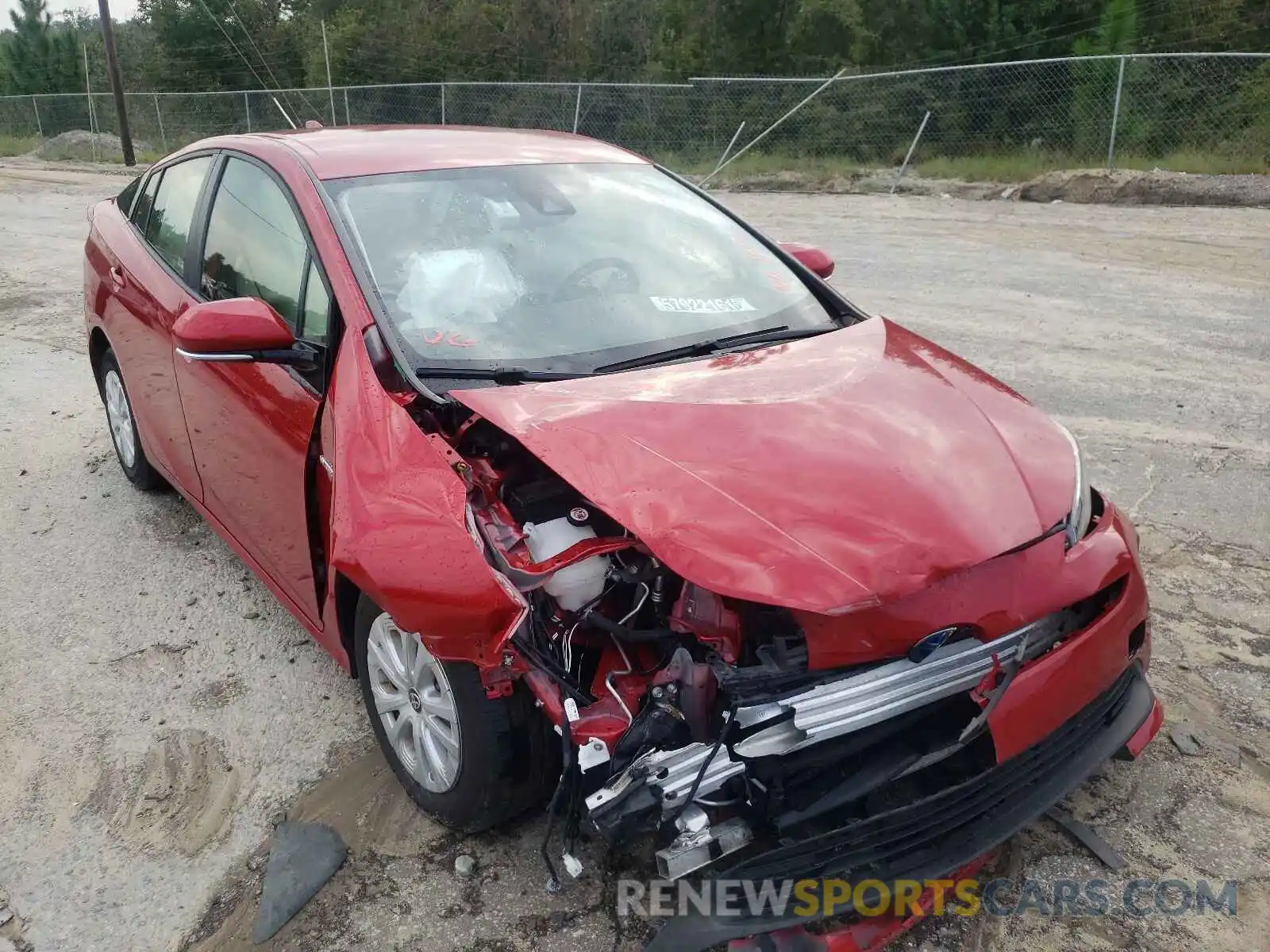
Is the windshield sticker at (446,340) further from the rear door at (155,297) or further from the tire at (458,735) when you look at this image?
the rear door at (155,297)

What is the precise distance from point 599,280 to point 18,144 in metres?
32.7

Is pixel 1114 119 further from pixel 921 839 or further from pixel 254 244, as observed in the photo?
pixel 921 839

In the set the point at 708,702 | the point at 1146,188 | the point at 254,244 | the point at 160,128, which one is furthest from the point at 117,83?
the point at 708,702

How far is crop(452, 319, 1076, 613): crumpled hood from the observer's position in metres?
1.92

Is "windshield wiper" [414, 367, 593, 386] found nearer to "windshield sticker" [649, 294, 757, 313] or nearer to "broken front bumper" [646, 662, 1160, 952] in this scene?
"windshield sticker" [649, 294, 757, 313]

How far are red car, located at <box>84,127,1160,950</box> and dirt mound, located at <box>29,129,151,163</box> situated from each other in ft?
86.5

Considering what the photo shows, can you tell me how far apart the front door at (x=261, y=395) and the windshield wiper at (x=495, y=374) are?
363mm

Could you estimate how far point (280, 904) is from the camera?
7.69ft

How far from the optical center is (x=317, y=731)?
3010 millimetres

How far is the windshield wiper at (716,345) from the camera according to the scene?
8.84 ft

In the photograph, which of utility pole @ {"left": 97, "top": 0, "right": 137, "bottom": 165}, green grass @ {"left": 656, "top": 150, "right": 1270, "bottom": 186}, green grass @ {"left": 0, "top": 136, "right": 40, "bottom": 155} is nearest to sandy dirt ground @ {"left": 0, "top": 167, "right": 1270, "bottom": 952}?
green grass @ {"left": 656, "top": 150, "right": 1270, "bottom": 186}

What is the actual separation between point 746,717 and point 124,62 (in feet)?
157

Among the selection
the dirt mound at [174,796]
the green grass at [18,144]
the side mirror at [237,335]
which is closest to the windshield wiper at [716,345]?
the side mirror at [237,335]

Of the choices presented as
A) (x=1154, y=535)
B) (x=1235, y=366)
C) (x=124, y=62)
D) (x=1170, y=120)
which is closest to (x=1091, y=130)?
(x=1170, y=120)
